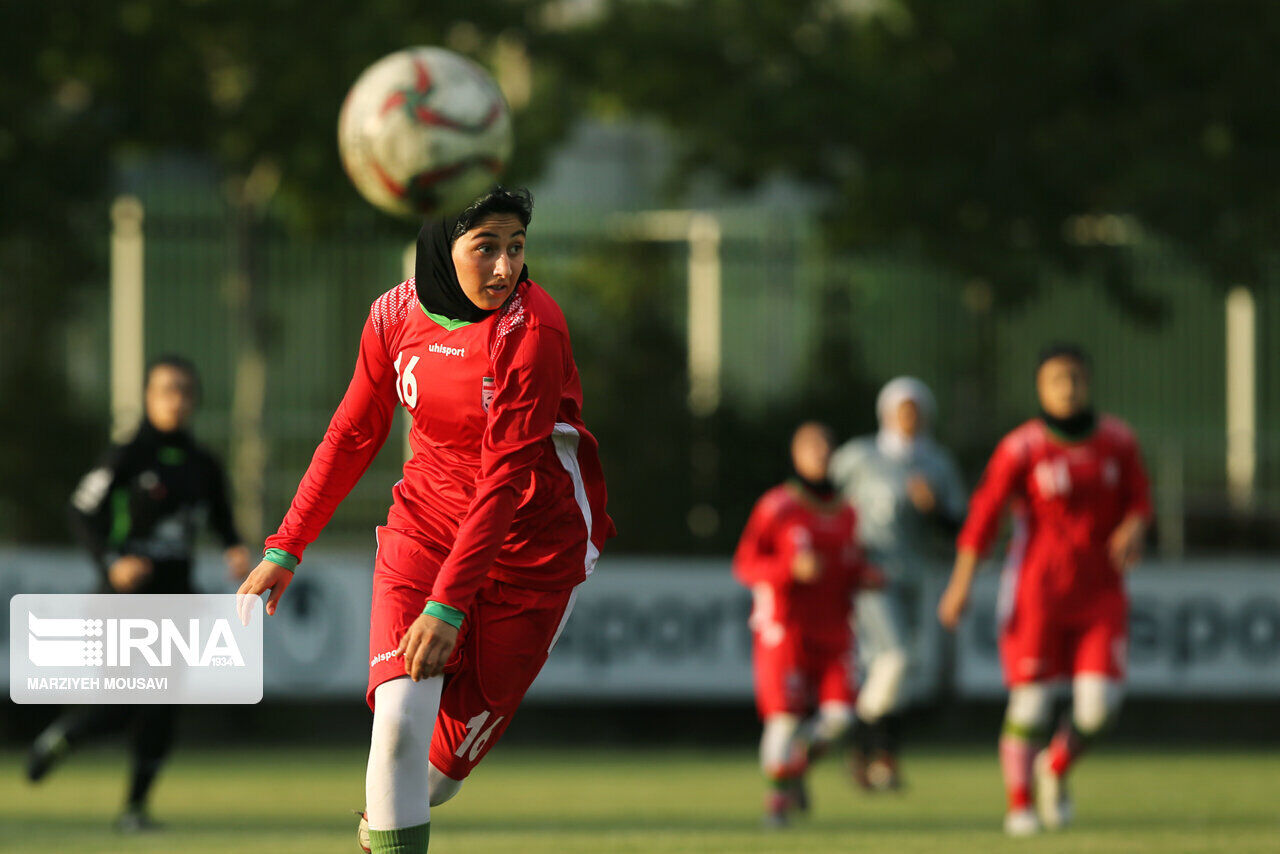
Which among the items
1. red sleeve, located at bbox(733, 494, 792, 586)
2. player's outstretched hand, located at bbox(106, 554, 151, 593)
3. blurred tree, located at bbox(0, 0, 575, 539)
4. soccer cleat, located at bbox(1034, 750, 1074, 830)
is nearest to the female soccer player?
player's outstretched hand, located at bbox(106, 554, 151, 593)

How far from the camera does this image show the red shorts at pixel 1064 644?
10.5 metres

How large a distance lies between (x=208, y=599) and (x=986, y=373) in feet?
33.4

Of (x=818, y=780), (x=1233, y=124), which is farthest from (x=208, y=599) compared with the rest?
(x=1233, y=124)

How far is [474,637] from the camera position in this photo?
6152mm

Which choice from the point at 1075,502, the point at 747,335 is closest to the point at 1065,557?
the point at 1075,502

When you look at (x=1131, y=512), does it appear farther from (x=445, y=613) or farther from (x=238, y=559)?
(x=445, y=613)

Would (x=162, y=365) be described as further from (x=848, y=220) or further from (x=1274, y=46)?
(x=1274, y=46)

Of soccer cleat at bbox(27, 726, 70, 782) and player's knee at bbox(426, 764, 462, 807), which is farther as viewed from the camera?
soccer cleat at bbox(27, 726, 70, 782)

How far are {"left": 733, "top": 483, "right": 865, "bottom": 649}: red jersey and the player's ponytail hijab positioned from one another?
5.90 metres

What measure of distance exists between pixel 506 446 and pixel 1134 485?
5.55 meters

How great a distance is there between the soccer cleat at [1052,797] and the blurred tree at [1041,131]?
853 cm

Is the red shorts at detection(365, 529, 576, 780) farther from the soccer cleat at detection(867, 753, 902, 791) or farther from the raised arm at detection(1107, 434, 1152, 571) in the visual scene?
the soccer cleat at detection(867, 753, 902, 791)

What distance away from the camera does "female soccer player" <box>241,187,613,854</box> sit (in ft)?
19.1

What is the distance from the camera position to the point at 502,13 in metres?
19.4
